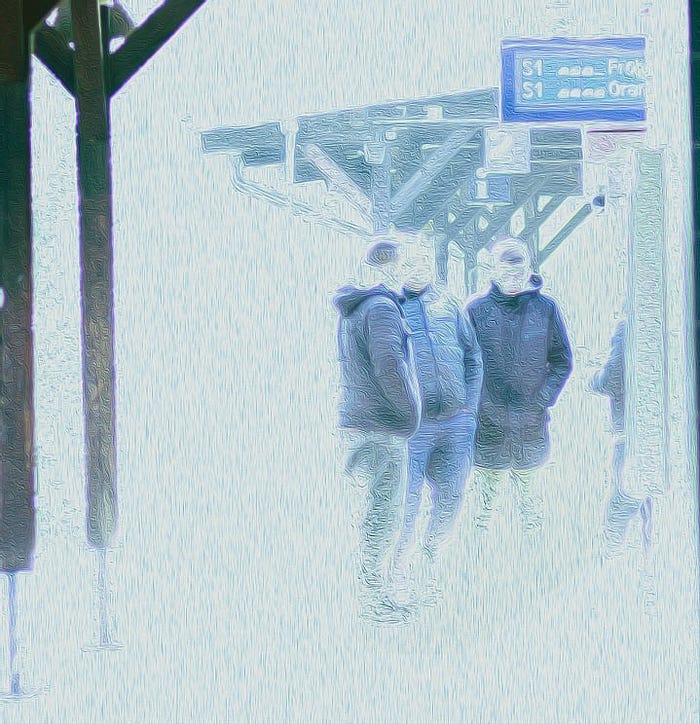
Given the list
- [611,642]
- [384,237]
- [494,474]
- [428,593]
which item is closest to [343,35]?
[384,237]

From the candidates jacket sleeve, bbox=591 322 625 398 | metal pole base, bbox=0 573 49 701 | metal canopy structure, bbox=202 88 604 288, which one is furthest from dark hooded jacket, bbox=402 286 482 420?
metal pole base, bbox=0 573 49 701

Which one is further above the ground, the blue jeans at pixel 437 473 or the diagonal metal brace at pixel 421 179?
the diagonal metal brace at pixel 421 179

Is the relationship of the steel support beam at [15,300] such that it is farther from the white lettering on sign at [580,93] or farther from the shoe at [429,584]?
the white lettering on sign at [580,93]

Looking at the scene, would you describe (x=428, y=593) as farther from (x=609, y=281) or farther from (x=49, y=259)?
(x=49, y=259)

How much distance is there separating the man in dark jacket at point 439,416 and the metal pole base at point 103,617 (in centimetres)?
79

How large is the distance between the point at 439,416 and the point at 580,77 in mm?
996

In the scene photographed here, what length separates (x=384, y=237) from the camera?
3.50 metres

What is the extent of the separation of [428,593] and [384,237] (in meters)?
0.99

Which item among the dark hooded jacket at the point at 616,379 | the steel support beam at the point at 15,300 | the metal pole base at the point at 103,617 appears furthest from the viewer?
the dark hooded jacket at the point at 616,379

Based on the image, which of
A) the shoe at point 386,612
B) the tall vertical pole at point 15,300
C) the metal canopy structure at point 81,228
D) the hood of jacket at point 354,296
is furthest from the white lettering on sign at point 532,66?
the shoe at point 386,612

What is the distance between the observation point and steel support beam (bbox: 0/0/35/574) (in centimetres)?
326

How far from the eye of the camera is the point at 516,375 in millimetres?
3578

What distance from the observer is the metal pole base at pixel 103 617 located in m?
3.41

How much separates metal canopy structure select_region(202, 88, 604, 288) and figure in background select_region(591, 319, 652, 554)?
33 cm
